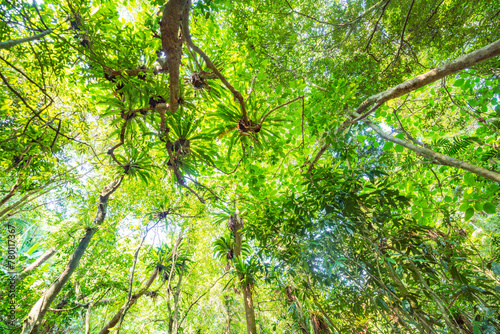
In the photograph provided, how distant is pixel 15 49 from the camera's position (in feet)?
6.42

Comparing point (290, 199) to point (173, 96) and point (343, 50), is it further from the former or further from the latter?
point (343, 50)

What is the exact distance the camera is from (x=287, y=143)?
2.69 metres

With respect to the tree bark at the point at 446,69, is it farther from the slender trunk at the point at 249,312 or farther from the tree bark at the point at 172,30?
the slender trunk at the point at 249,312

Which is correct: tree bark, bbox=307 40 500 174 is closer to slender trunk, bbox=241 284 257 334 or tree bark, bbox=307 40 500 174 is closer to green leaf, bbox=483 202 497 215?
green leaf, bbox=483 202 497 215

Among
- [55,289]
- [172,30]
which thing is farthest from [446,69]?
[55,289]

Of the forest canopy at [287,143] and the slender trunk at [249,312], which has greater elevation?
the forest canopy at [287,143]

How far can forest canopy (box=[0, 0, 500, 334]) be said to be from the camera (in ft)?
4.84

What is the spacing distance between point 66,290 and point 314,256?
5164 millimetres

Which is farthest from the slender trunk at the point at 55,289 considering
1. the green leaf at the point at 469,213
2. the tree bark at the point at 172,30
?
the green leaf at the point at 469,213

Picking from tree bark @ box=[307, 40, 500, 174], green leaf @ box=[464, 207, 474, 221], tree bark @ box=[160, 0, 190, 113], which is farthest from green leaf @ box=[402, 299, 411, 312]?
tree bark @ box=[160, 0, 190, 113]

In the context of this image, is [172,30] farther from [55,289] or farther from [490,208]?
[55,289]

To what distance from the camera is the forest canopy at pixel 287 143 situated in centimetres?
147

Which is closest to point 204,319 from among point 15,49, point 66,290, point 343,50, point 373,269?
point 66,290

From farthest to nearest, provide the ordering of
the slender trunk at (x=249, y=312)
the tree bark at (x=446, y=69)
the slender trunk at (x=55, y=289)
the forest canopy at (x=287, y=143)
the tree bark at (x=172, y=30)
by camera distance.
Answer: the slender trunk at (x=55, y=289) → the slender trunk at (x=249, y=312) → the forest canopy at (x=287, y=143) → the tree bark at (x=446, y=69) → the tree bark at (x=172, y=30)
